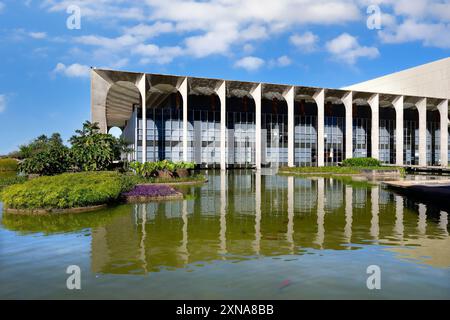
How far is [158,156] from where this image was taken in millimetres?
55094

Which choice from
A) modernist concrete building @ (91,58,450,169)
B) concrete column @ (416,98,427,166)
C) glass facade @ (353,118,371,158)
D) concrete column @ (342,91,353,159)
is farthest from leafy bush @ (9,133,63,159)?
concrete column @ (416,98,427,166)

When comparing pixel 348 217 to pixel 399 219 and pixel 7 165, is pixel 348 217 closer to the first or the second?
pixel 399 219

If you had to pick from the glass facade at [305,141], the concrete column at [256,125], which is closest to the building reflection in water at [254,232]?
the concrete column at [256,125]

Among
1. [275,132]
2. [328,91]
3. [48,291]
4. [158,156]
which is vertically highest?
[328,91]

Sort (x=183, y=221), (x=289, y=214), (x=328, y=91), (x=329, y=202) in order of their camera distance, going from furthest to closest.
→ (x=328, y=91)
(x=329, y=202)
(x=289, y=214)
(x=183, y=221)

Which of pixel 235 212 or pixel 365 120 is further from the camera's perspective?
pixel 365 120

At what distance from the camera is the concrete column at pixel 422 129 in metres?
67.1

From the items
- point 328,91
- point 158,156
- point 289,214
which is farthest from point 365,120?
point 289,214

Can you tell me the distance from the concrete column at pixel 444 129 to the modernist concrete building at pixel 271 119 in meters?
0.19

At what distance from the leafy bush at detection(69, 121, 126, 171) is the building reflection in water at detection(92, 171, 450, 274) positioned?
15563 millimetres

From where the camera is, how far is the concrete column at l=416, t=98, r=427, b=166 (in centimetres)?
6706

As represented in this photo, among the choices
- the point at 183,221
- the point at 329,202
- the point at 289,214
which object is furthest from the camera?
the point at 329,202

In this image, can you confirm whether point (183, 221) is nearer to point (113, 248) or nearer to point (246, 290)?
point (113, 248)

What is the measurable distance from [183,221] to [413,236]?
8.32m
